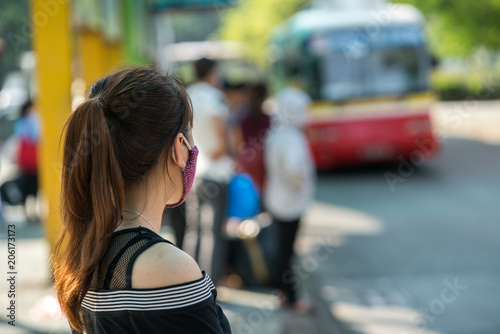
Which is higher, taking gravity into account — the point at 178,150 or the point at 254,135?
the point at 178,150

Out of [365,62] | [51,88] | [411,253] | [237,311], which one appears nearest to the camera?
[237,311]

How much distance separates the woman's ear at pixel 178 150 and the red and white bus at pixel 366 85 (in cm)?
1196

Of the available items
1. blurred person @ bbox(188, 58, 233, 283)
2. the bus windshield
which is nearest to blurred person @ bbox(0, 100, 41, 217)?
blurred person @ bbox(188, 58, 233, 283)

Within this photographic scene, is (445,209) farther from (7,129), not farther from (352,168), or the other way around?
(7,129)

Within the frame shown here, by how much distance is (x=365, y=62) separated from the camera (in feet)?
46.2

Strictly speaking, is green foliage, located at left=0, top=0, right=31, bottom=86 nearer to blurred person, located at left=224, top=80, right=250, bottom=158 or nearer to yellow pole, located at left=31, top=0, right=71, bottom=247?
yellow pole, located at left=31, top=0, right=71, bottom=247

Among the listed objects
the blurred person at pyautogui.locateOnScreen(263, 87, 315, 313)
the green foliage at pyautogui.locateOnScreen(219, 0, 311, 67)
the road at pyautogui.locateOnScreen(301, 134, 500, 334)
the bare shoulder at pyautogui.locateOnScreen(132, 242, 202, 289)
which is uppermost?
the bare shoulder at pyautogui.locateOnScreen(132, 242, 202, 289)

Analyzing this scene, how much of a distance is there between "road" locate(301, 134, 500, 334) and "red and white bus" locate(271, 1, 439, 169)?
2.56 feet

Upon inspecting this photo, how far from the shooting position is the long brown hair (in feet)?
5.32

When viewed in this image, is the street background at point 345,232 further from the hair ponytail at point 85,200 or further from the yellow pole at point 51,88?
the hair ponytail at point 85,200

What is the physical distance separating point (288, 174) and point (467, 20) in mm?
18586

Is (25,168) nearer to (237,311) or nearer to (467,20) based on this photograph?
(237,311)

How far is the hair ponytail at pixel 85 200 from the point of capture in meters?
1.61

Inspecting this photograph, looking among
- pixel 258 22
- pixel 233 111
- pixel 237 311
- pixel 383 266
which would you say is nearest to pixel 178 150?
pixel 237 311
